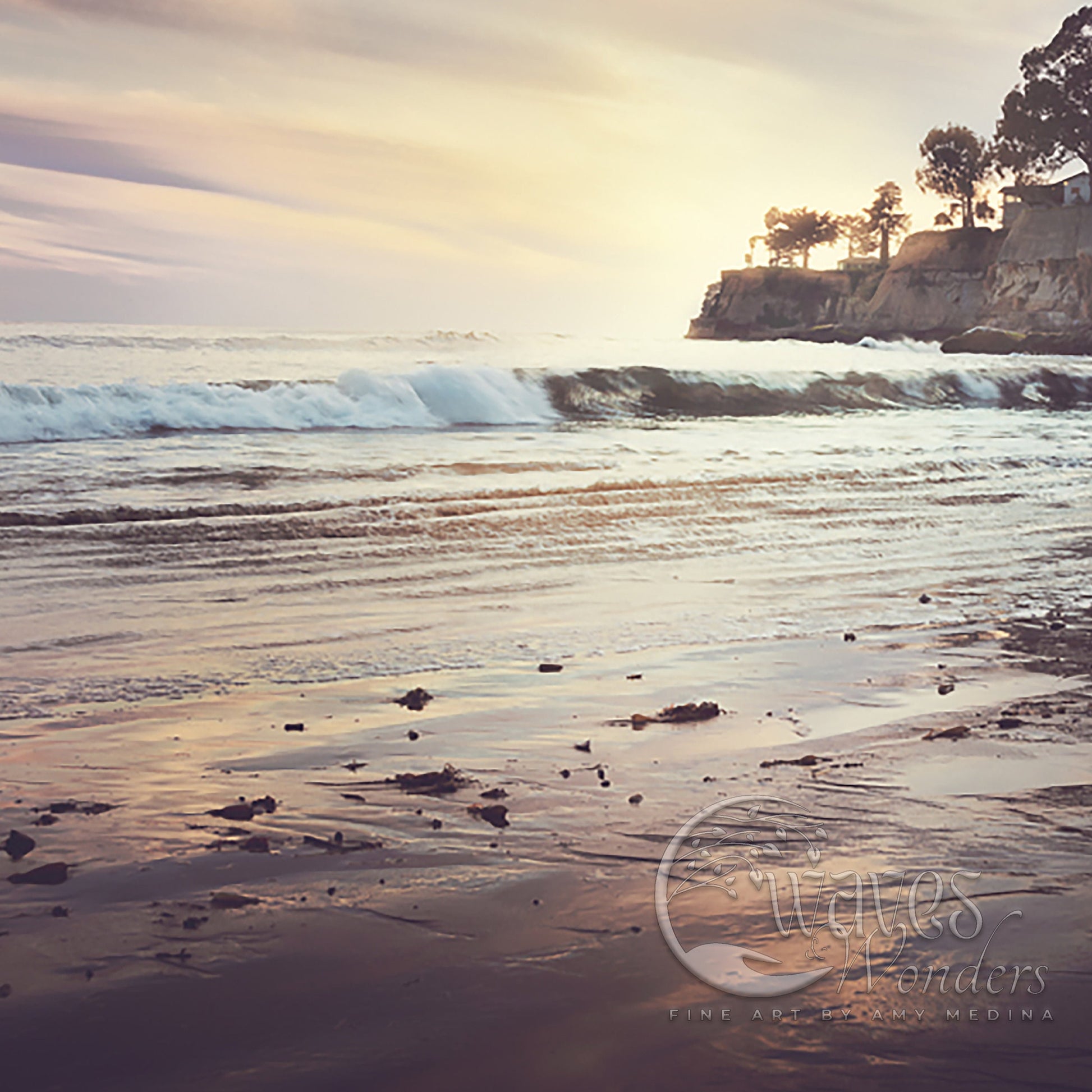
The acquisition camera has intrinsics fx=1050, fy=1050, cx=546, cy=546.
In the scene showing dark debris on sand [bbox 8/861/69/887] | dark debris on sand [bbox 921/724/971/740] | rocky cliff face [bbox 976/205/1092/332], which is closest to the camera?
dark debris on sand [bbox 8/861/69/887]

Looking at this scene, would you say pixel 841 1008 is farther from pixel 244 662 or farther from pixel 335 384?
pixel 335 384

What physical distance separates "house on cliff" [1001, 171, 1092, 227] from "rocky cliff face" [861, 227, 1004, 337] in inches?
193

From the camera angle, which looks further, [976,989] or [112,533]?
[112,533]

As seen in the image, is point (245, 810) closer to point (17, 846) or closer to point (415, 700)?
point (17, 846)

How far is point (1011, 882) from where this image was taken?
2533 millimetres

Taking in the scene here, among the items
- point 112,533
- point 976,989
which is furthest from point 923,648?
point 112,533

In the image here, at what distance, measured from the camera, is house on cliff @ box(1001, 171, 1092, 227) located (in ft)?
286

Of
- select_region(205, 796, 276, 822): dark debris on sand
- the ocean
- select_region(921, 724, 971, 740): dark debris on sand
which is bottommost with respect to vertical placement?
select_region(205, 796, 276, 822): dark debris on sand

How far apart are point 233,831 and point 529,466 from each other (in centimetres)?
1014

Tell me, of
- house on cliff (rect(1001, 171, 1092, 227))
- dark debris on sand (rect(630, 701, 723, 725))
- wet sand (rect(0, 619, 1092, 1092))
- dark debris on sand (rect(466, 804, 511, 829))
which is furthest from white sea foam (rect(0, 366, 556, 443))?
house on cliff (rect(1001, 171, 1092, 227))

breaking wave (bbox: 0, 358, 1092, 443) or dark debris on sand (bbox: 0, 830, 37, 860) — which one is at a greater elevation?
breaking wave (bbox: 0, 358, 1092, 443)

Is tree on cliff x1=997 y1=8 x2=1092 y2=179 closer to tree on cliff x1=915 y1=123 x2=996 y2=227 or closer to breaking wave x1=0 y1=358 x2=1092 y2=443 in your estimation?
tree on cliff x1=915 y1=123 x2=996 y2=227

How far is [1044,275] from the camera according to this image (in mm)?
81500

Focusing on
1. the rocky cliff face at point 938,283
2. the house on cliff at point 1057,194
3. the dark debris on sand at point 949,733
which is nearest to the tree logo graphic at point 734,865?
the dark debris on sand at point 949,733
